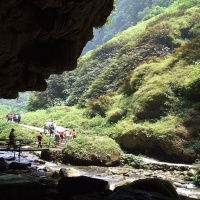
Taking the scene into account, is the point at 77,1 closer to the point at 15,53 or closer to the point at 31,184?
the point at 15,53

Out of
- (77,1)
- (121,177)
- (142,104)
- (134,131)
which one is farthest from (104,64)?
(77,1)

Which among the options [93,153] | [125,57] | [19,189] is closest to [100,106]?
[125,57]

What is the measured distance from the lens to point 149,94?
28.6 metres

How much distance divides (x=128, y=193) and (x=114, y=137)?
19.2 m

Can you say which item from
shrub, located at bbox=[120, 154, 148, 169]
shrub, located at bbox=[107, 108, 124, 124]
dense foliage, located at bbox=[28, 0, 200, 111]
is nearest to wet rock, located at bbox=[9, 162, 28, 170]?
shrub, located at bbox=[120, 154, 148, 169]

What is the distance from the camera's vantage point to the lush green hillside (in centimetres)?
2427

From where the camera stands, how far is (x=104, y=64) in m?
53.3

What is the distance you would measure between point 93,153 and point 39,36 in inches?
540

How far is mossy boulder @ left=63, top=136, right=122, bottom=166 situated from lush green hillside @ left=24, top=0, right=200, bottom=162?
291 centimetres

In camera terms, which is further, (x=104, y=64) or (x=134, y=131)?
(x=104, y=64)

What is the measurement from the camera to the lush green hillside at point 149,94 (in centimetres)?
2427

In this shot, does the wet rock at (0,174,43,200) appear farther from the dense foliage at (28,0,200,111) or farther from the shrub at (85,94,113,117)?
the dense foliage at (28,0,200,111)

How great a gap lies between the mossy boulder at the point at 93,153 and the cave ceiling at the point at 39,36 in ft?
28.9

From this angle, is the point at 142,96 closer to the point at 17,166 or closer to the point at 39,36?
the point at 17,166
